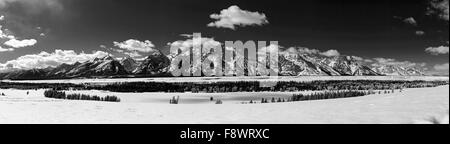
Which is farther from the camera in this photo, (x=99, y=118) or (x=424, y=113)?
(x=99, y=118)
